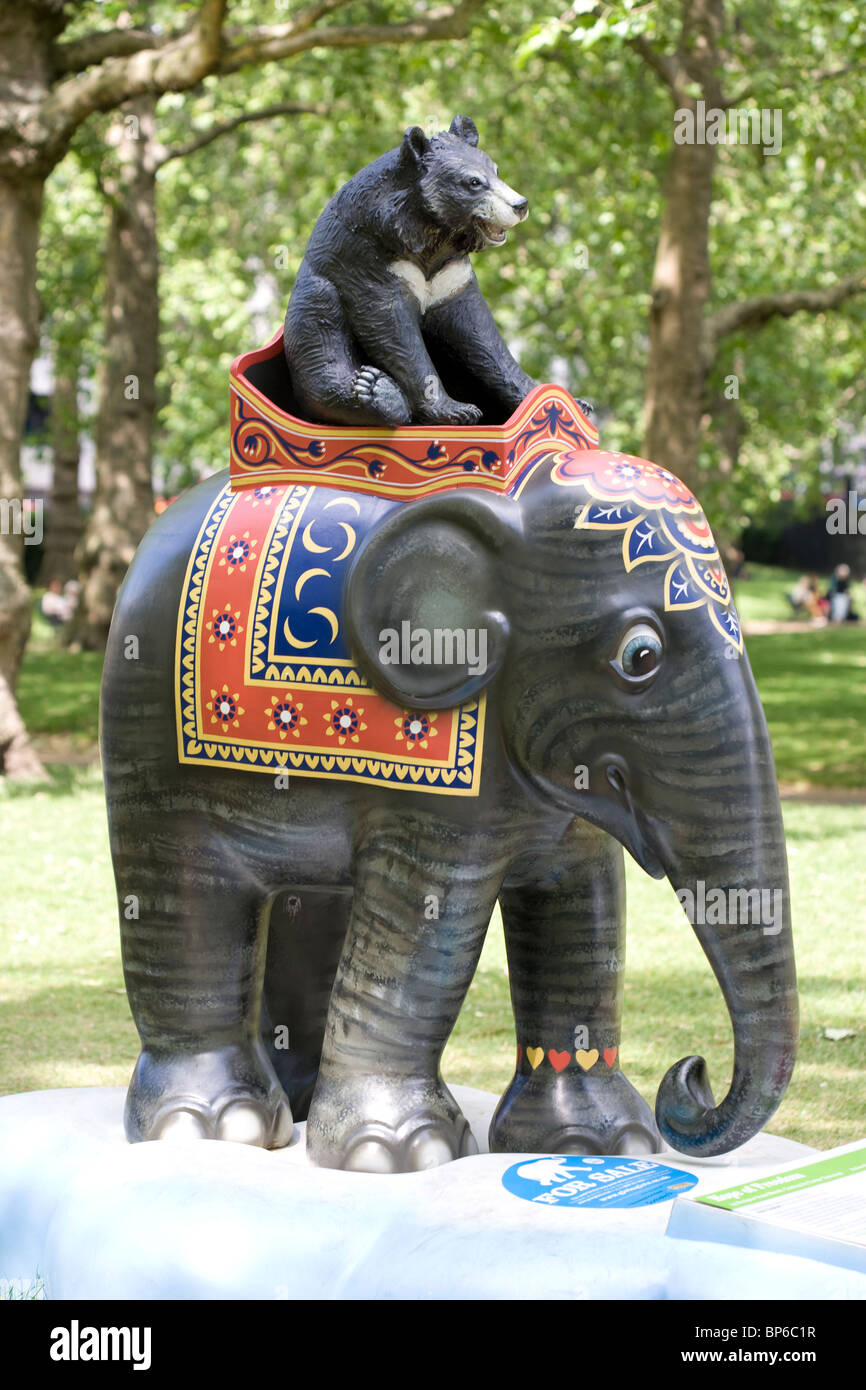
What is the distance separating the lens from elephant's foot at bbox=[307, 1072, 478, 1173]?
298cm

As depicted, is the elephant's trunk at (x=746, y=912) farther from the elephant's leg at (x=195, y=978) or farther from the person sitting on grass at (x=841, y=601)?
the person sitting on grass at (x=841, y=601)

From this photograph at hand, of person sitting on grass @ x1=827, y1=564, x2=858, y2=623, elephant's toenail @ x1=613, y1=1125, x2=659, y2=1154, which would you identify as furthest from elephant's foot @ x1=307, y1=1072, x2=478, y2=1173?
person sitting on grass @ x1=827, y1=564, x2=858, y2=623

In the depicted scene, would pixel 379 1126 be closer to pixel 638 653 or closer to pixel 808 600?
pixel 638 653

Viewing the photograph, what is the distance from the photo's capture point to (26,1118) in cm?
341

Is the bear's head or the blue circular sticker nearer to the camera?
the blue circular sticker

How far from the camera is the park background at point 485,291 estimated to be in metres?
6.18

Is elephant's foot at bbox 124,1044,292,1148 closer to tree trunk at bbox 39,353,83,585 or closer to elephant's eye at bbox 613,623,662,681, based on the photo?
elephant's eye at bbox 613,623,662,681

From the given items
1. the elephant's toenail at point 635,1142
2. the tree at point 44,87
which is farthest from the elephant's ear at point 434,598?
the tree at point 44,87

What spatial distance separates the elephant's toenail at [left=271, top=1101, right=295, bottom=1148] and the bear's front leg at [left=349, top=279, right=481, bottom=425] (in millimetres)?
1414

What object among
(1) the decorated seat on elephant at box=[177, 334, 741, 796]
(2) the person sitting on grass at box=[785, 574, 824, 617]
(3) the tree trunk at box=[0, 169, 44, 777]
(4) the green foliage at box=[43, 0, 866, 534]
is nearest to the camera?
(1) the decorated seat on elephant at box=[177, 334, 741, 796]

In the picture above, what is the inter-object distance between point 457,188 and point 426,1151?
1.83 m
